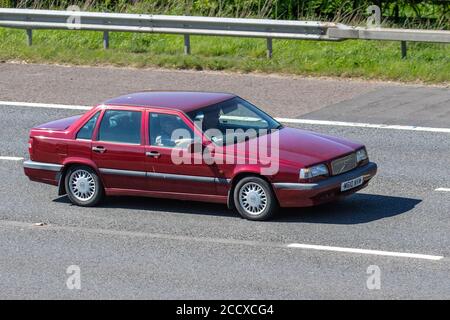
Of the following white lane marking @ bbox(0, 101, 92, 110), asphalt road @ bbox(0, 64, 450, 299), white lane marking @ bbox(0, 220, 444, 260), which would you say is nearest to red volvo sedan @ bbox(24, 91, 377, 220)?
asphalt road @ bbox(0, 64, 450, 299)

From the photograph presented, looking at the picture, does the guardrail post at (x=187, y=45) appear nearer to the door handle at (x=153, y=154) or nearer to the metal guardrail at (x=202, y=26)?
the metal guardrail at (x=202, y=26)

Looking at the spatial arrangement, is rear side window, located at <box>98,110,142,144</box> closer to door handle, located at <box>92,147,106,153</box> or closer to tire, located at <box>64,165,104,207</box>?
door handle, located at <box>92,147,106,153</box>

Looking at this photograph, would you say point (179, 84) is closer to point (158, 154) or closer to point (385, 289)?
point (158, 154)

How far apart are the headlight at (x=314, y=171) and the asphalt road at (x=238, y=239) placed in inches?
21.6

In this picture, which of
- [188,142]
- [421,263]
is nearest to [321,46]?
[188,142]

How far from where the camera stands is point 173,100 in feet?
46.7

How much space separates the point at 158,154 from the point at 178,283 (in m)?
2.78

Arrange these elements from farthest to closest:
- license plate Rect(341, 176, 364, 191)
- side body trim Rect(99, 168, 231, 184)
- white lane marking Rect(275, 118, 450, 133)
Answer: white lane marking Rect(275, 118, 450, 133) → side body trim Rect(99, 168, 231, 184) → license plate Rect(341, 176, 364, 191)

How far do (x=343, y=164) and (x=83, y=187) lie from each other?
317cm

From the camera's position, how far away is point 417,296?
10.6m

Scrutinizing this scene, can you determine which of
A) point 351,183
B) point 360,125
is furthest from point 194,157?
point 360,125

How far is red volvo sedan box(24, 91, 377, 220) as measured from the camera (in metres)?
13.2

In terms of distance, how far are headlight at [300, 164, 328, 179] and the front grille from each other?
144mm
